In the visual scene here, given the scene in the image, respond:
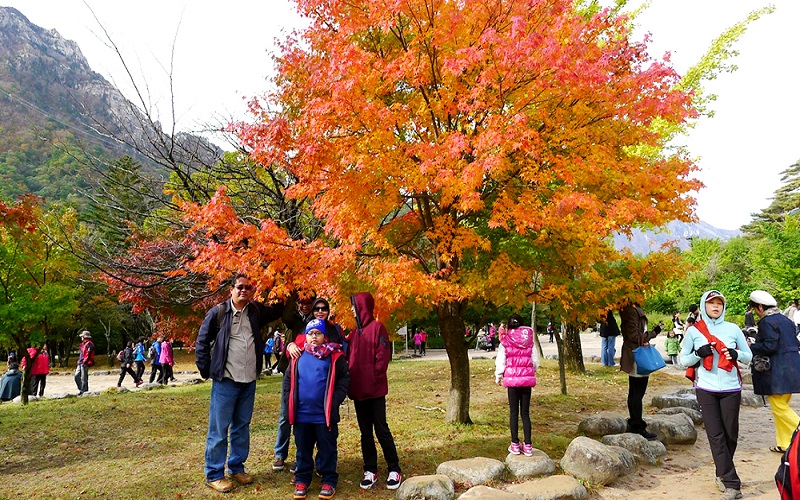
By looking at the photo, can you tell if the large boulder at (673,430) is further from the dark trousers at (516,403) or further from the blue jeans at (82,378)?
the blue jeans at (82,378)

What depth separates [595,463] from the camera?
4816mm

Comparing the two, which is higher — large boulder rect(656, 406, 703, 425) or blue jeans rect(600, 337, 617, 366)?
blue jeans rect(600, 337, 617, 366)

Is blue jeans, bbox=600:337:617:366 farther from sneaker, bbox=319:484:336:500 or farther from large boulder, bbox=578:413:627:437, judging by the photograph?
sneaker, bbox=319:484:336:500

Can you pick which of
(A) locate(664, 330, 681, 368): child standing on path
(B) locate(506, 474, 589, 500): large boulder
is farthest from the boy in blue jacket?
(A) locate(664, 330, 681, 368): child standing on path

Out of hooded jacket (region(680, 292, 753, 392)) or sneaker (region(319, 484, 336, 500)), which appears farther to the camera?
hooded jacket (region(680, 292, 753, 392))

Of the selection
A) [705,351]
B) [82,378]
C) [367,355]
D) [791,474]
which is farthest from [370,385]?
[82,378]

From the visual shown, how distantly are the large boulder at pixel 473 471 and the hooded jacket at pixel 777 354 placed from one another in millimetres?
3009

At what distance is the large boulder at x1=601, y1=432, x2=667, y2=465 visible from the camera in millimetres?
5496

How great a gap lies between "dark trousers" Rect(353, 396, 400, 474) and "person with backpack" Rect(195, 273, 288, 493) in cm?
113

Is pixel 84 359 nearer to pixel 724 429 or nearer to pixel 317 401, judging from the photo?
pixel 317 401

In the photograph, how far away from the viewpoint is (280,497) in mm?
4176

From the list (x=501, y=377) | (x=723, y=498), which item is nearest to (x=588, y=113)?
(x=501, y=377)

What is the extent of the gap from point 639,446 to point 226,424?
4.82 meters

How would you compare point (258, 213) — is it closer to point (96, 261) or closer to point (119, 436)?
point (96, 261)
